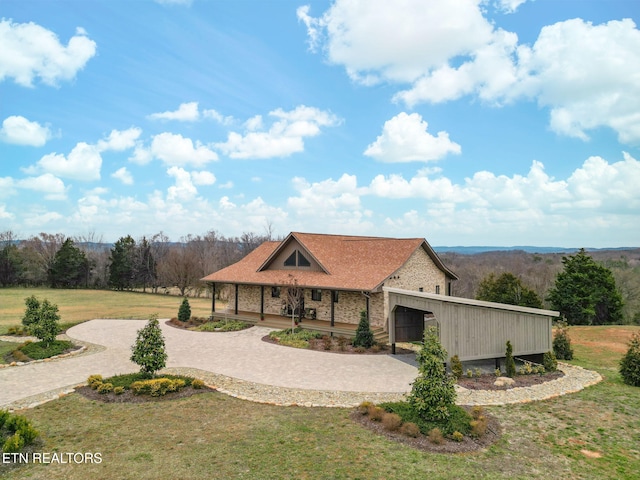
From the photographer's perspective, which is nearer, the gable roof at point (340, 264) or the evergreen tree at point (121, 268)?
the gable roof at point (340, 264)

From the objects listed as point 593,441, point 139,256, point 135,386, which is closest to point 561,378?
point 593,441

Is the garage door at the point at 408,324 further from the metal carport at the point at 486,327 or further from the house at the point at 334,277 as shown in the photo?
the metal carport at the point at 486,327

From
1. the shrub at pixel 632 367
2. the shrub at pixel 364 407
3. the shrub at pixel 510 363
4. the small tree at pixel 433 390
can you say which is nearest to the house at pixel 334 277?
the shrub at pixel 510 363

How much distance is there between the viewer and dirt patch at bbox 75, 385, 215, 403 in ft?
42.1

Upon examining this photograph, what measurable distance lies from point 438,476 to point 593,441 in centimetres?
484

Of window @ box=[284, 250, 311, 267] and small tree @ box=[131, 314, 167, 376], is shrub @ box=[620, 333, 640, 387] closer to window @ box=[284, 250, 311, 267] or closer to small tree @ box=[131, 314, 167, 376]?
small tree @ box=[131, 314, 167, 376]

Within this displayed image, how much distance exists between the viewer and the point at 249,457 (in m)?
8.86

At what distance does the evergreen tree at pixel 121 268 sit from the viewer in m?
62.0

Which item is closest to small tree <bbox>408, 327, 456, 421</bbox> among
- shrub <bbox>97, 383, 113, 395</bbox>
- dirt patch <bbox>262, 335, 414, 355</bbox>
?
dirt patch <bbox>262, 335, 414, 355</bbox>

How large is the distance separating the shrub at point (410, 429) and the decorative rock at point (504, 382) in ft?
19.7

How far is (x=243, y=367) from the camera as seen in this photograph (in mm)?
17188

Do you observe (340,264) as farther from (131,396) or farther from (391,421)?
(391,421)

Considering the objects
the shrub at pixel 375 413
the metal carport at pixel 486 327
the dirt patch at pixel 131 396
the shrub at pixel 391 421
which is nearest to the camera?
the shrub at pixel 391 421

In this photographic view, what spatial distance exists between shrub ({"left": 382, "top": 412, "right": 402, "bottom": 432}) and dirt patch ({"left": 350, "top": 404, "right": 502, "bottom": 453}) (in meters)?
0.10
